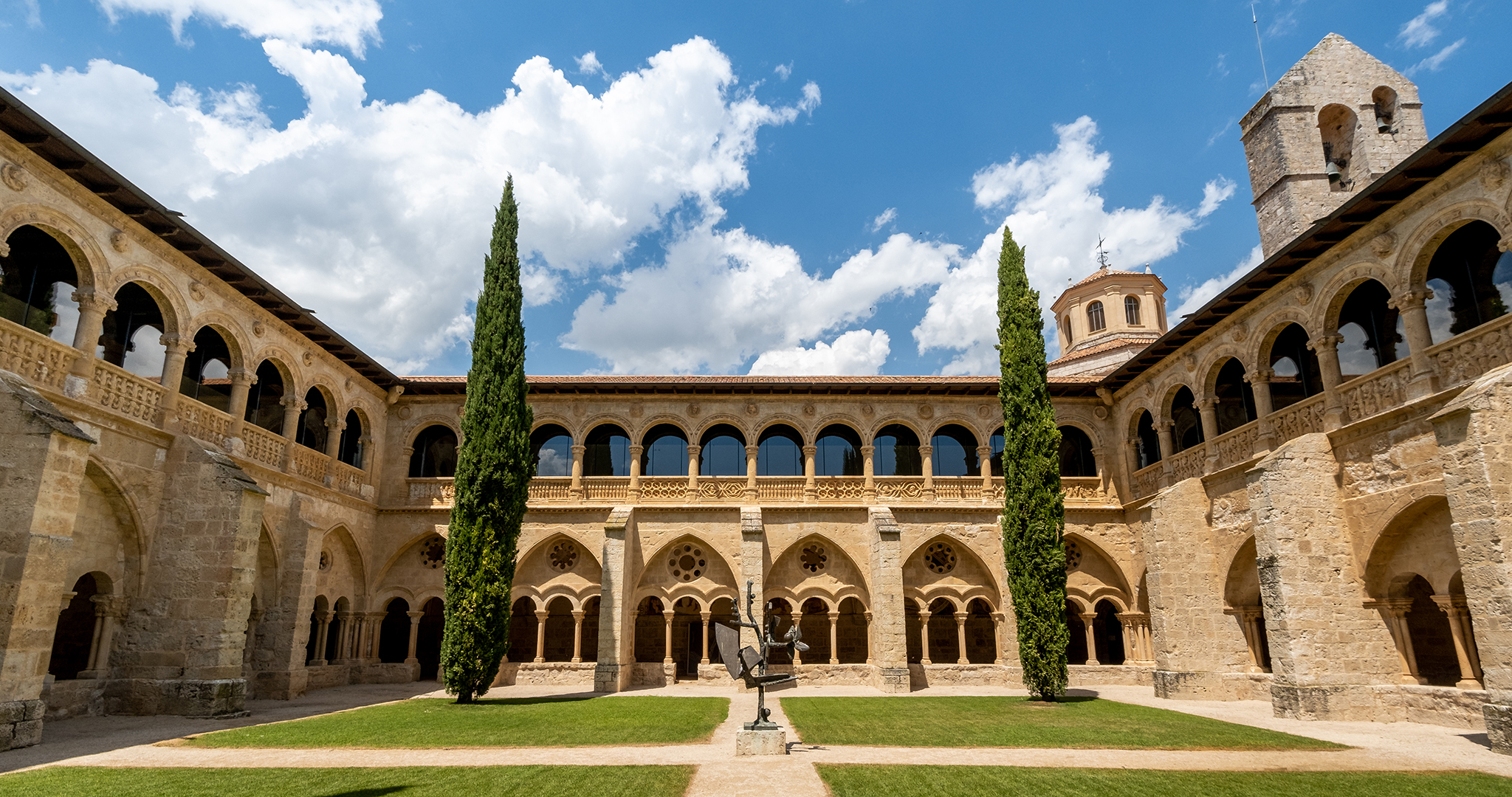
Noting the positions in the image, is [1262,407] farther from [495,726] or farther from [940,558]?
[495,726]

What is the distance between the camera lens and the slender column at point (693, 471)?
22.3 metres

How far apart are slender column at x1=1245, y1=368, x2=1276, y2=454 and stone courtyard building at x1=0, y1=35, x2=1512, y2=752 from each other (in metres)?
0.07

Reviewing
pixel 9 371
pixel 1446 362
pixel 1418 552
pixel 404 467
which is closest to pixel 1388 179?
pixel 1446 362

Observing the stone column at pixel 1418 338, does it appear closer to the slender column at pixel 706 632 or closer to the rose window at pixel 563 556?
the slender column at pixel 706 632

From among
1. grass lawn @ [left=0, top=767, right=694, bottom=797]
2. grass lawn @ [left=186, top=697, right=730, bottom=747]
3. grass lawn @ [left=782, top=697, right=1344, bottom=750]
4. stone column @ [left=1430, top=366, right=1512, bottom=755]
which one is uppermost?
stone column @ [left=1430, top=366, right=1512, bottom=755]

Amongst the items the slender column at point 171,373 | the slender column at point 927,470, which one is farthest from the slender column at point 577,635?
the slender column at point 171,373

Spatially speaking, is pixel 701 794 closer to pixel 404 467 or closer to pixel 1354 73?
pixel 404 467

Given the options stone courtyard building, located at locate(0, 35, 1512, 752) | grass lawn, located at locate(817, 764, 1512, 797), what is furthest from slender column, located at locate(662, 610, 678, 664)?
grass lawn, located at locate(817, 764, 1512, 797)

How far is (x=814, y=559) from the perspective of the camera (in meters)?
22.1

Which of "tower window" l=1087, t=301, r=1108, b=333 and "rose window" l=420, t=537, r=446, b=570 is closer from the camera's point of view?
"rose window" l=420, t=537, r=446, b=570

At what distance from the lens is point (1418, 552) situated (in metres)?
13.0

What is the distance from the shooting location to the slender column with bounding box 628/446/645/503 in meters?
22.2

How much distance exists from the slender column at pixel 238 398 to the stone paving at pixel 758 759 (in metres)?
5.94

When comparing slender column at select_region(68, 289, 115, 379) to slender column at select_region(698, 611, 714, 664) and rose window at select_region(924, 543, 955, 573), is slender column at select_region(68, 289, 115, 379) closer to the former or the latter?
slender column at select_region(698, 611, 714, 664)
